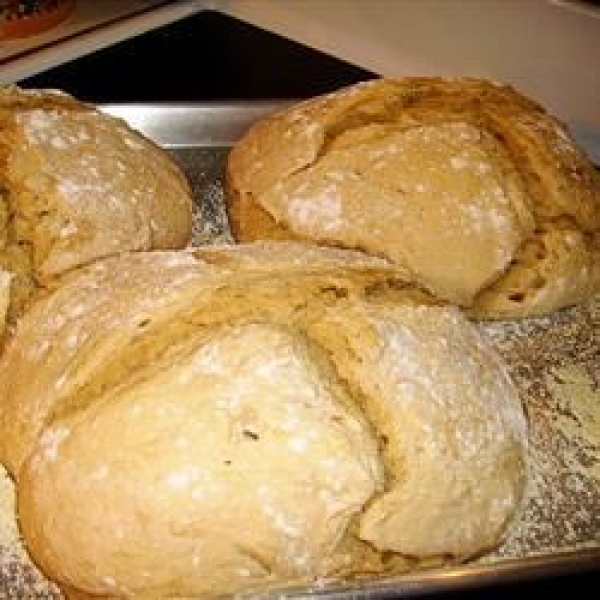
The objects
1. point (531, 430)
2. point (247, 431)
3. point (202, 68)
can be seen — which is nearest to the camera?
point (247, 431)

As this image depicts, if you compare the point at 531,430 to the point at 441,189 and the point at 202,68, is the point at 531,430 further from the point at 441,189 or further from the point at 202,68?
the point at 202,68

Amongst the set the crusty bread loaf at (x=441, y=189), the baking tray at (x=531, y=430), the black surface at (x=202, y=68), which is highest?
the crusty bread loaf at (x=441, y=189)

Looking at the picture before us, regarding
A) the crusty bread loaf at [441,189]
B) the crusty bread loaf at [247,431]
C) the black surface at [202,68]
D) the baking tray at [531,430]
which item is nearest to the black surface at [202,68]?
the black surface at [202,68]

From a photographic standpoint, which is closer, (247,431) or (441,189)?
(247,431)

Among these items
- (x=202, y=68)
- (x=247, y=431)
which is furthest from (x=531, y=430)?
(x=202, y=68)

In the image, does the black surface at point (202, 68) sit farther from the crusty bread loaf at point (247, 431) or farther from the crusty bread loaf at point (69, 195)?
the crusty bread loaf at point (247, 431)

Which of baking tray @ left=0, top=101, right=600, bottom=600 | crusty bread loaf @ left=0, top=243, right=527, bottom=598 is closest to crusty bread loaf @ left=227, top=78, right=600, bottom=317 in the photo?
baking tray @ left=0, top=101, right=600, bottom=600
